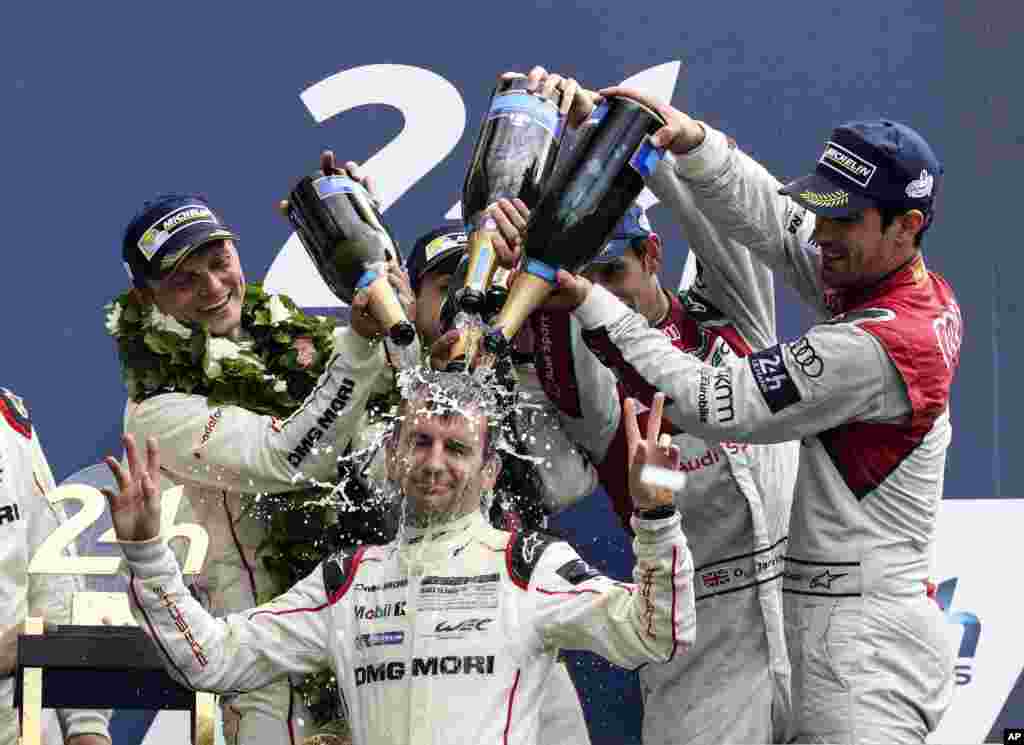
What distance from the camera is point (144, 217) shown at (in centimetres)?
483

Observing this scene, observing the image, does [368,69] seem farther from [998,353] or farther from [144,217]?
[998,353]

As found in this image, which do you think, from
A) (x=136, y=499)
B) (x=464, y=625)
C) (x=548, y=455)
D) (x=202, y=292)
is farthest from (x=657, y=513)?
(x=202, y=292)

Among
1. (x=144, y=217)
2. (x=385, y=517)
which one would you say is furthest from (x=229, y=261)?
(x=385, y=517)

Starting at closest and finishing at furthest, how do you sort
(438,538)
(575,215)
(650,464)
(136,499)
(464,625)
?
(650,464)
(136,499)
(464,625)
(438,538)
(575,215)

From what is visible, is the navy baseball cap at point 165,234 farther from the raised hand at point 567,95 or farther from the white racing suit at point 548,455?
the raised hand at point 567,95

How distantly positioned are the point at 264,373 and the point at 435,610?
3.61ft

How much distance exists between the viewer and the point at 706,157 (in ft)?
14.7

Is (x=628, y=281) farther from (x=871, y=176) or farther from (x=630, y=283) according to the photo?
(x=871, y=176)

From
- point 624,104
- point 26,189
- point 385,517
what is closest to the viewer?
point 624,104

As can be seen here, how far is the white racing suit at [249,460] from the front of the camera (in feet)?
14.8

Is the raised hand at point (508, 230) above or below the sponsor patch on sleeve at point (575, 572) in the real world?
above

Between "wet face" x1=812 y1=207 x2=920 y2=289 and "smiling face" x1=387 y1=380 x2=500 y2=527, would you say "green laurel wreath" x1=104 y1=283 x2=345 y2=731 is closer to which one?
"smiling face" x1=387 y1=380 x2=500 y2=527

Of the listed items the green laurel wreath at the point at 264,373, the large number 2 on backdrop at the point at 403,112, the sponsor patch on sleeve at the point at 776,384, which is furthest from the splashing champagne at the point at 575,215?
the large number 2 on backdrop at the point at 403,112

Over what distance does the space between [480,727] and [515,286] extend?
0.89 m
